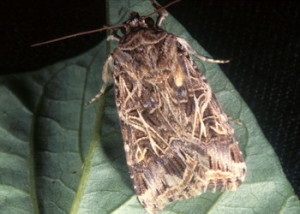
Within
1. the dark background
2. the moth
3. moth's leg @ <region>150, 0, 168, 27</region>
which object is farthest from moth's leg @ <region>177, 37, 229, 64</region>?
the dark background

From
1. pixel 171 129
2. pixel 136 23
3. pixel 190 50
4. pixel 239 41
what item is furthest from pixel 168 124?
pixel 239 41

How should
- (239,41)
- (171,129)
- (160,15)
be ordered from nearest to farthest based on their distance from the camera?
(171,129), (160,15), (239,41)

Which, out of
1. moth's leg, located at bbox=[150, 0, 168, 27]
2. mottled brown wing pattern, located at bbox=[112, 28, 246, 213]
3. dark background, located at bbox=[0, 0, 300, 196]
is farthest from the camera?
dark background, located at bbox=[0, 0, 300, 196]

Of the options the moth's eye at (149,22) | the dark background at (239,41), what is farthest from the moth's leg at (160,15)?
the dark background at (239,41)

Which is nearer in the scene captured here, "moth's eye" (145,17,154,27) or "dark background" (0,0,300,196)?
"moth's eye" (145,17,154,27)

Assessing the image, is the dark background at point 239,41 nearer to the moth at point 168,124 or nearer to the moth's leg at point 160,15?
the moth's leg at point 160,15

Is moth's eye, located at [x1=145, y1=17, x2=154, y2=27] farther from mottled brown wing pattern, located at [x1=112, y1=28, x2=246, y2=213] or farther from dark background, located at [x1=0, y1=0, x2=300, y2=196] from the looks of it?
dark background, located at [x1=0, y1=0, x2=300, y2=196]

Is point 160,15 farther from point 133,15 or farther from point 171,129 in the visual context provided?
point 171,129
